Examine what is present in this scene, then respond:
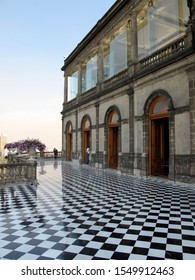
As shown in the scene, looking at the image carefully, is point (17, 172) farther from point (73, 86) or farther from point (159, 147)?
point (73, 86)

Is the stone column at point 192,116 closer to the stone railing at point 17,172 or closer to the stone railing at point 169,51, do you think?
the stone railing at point 169,51

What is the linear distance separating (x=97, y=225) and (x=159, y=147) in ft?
23.8

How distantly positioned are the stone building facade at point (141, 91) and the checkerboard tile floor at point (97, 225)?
3.24 m

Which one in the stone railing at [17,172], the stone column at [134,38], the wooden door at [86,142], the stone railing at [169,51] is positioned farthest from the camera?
the wooden door at [86,142]

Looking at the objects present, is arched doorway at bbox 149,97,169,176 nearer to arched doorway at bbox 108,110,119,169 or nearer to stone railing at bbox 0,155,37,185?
arched doorway at bbox 108,110,119,169

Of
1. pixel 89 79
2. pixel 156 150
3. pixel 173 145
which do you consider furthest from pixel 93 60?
pixel 173 145

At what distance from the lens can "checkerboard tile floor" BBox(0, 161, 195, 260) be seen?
3.17 m

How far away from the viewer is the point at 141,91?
11.2m

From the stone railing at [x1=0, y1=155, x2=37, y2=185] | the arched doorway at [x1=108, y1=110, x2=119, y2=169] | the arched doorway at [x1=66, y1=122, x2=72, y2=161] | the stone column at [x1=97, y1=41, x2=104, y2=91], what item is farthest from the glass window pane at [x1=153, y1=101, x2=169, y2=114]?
the arched doorway at [x1=66, y1=122, x2=72, y2=161]

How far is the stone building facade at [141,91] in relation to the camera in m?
8.75

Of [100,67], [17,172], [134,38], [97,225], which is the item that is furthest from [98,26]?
[97,225]

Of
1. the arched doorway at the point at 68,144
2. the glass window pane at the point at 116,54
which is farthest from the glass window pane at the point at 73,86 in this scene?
the glass window pane at the point at 116,54

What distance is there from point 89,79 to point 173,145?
36.8ft
